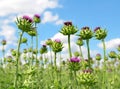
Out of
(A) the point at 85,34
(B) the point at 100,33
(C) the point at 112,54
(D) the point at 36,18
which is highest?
(D) the point at 36,18

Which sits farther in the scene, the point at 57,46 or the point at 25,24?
the point at 57,46

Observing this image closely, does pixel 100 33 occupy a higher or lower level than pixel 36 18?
lower

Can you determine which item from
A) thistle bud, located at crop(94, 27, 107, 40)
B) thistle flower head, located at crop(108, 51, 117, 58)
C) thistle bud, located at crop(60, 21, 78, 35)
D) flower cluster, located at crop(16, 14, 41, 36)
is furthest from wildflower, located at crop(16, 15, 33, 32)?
thistle flower head, located at crop(108, 51, 117, 58)

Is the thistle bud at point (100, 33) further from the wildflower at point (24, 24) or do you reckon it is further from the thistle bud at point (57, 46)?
the wildflower at point (24, 24)

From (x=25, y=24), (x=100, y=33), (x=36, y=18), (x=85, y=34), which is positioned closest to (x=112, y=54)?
(x=36, y=18)

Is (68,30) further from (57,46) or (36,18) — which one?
(36,18)

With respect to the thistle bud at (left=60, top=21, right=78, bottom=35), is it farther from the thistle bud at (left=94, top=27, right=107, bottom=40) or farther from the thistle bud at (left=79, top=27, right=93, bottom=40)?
the thistle bud at (left=94, top=27, right=107, bottom=40)

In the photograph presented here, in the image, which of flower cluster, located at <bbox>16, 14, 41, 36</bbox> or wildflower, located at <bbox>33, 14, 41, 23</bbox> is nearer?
flower cluster, located at <bbox>16, 14, 41, 36</bbox>

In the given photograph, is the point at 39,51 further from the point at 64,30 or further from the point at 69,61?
the point at 69,61

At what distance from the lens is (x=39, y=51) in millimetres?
16844

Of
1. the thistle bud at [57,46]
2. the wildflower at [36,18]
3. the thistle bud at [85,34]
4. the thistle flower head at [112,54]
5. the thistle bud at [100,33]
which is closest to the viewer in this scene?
the thistle bud at [85,34]

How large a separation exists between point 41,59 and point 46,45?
2.56 m

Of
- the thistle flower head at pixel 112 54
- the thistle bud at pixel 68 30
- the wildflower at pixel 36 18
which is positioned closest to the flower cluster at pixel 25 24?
the thistle bud at pixel 68 30

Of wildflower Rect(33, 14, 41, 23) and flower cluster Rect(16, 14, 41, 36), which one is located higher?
wildflower Rect(33, 14, 41, 23)
